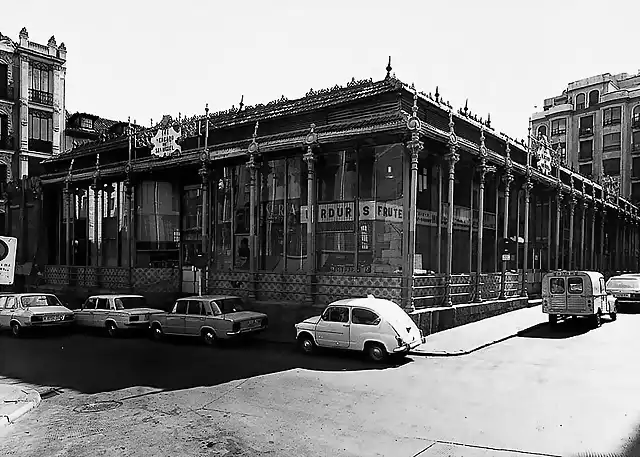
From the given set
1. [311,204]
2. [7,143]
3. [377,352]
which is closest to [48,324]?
[311,204]

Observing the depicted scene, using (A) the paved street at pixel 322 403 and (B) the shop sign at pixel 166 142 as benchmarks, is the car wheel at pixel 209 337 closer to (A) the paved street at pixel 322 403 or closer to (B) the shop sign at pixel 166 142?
(A) the paved street at pixel 322 403

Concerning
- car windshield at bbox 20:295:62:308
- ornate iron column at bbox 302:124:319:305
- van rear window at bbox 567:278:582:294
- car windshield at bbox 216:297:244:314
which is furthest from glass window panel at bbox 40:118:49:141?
van rear window at bbox 567:278:582:294

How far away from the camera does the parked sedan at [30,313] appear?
1948 centimetres

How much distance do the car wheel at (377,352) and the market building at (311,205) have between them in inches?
139

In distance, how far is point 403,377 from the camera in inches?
501

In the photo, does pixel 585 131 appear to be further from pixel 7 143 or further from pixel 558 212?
pixel 7 143

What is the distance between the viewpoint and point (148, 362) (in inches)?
575

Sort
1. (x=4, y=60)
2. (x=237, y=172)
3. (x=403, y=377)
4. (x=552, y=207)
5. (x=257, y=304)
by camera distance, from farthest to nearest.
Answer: (x=4, y=60) → (x=552, y=207) → (x=237, y=172) → (x=257, y=304) → (x=403, y=377)

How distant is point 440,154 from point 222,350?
11.3m

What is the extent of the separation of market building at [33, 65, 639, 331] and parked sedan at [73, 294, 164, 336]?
98.3 inches

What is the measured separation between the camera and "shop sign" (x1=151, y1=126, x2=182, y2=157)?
24.8 metres

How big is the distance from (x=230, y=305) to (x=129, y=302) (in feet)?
16.4

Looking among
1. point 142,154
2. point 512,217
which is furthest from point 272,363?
point 512,217

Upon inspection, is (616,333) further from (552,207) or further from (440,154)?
(552,207)
